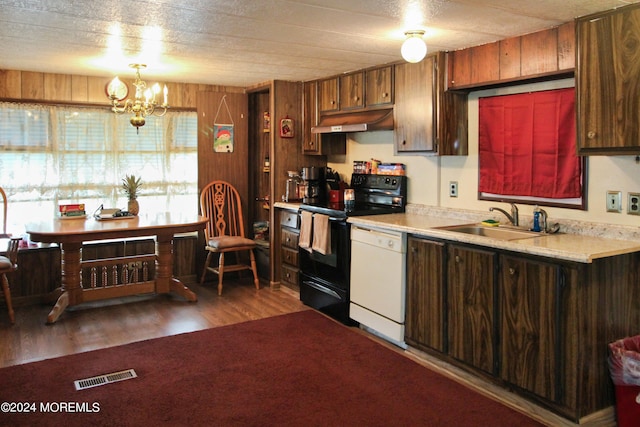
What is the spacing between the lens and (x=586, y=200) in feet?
10.2

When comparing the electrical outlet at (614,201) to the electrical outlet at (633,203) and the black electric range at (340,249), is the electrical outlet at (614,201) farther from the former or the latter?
the black electric range at (340,249)

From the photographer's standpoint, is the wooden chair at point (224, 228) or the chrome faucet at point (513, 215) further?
the wooden chair at point (224, 228)

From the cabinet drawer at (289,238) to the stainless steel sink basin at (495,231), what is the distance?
1888 mm

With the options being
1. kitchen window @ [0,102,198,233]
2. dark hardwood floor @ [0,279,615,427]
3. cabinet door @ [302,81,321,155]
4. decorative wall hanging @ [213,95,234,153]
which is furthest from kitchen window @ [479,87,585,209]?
kitchen window @ [0,102,198,233]

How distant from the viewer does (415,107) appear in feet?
12.8

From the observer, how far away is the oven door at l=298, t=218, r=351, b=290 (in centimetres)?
417

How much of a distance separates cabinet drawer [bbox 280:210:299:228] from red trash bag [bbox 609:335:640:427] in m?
2.95

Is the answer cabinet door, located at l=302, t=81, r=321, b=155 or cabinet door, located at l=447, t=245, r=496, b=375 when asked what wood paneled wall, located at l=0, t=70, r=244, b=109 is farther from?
cabinet door, located at l=447, t=245, r=496, b=375

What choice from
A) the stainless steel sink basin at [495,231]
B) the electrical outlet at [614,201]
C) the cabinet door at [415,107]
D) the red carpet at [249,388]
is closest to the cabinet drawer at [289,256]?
the red carpet at [249,388]

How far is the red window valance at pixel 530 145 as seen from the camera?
3.15m

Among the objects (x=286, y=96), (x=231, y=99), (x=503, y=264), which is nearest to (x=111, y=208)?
(x=231, y=99)

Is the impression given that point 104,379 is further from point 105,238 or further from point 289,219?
point 289,219

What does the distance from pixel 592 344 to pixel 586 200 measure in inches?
35.8

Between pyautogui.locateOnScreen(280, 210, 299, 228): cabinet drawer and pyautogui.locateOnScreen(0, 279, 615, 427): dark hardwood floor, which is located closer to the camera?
pyautogui.locateOnScreen(0, 279, 615, 427): dark hardwood floor
